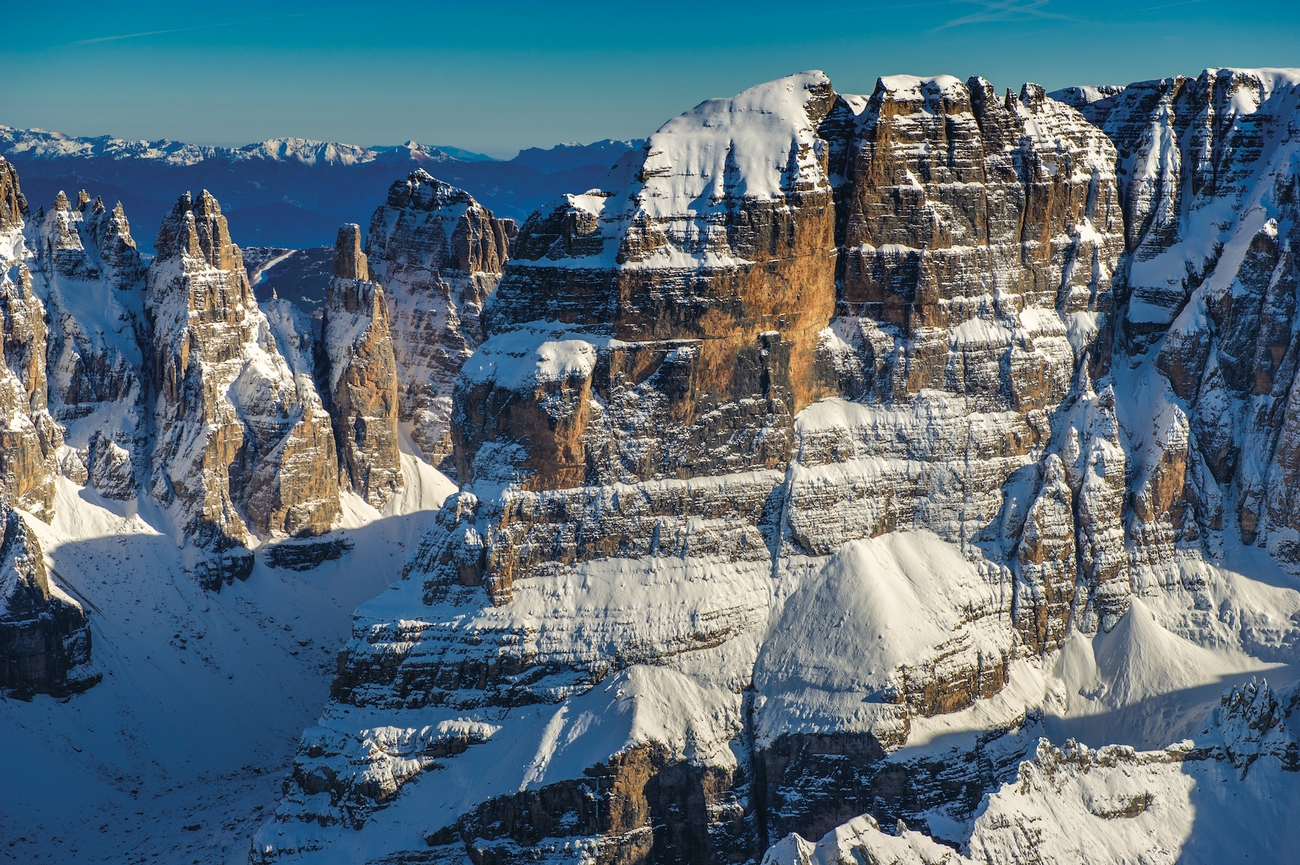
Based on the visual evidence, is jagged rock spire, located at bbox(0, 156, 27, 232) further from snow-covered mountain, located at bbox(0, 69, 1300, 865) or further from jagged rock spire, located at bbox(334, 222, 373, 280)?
snow-covered mountain, located at bbox(0, 69, 1300, 865)

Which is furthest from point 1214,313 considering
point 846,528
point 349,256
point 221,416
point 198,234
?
point 198,234

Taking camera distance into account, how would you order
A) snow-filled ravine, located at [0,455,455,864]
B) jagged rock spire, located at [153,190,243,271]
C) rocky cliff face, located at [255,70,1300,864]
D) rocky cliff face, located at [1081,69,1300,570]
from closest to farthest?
rocky cliff face, located at [255,70,1300,864], rocky cliff face, located at [1081,69,1300,570], snow-filled ravine, located at [0,455,455,864], jagged rock spire, located at [153,190,243,271]

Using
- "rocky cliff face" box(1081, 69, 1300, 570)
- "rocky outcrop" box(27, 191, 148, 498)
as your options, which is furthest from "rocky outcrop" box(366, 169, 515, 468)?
"rocky cliff face" box(1081, 69, 1300, 570)

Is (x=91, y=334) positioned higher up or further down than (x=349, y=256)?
further down

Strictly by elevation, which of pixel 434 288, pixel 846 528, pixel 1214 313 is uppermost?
pixel 1214 313

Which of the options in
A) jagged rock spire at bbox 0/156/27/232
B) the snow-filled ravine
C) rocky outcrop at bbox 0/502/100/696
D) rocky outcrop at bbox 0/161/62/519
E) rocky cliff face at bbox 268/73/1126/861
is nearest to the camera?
rocky cliff face at bbox 268/73/1126/861

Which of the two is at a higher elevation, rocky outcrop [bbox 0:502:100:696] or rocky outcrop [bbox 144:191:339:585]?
rocky outcrop [bbox 144:191:339:585]

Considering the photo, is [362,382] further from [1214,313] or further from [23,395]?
[1214,313]
